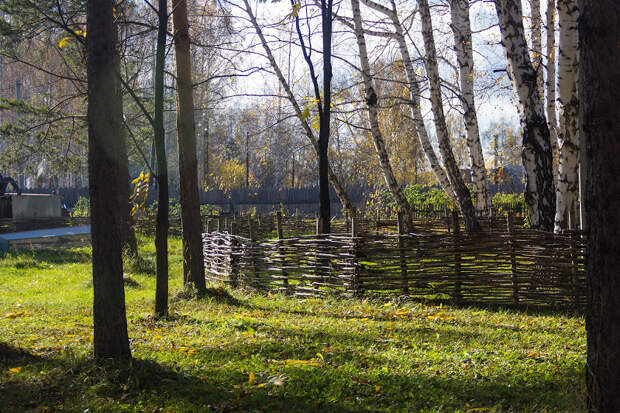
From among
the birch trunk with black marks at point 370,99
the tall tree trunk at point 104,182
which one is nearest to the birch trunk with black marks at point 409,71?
the birch trunk with black marks at point 370,99

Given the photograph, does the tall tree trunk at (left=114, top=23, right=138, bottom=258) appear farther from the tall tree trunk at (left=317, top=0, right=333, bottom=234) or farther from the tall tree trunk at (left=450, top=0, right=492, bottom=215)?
the tall tree trunk at (left=450, top=0, right=492, bottom=215)

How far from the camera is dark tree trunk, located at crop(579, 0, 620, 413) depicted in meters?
2.74

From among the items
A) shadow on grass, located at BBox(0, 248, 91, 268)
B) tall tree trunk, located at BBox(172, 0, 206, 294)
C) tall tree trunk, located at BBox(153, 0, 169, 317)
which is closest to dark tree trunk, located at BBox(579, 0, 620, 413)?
tall tree trunk, located at BBox(153, 0, 169, 317)

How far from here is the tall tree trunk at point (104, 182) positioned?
170 inches

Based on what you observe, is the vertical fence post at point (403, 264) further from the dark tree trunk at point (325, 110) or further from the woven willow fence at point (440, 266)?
the dark tree trunk at point (325, 110)

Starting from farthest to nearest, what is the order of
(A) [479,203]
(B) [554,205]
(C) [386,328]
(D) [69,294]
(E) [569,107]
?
1. (A) [479,203]
2. (D) [69,294]
3. (B) [554,205]
4. (E) [569,107]
5. (C) [386,328]

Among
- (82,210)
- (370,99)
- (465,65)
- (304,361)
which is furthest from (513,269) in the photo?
(82,210)

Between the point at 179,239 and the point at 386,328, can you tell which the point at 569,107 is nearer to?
the point at 386,328

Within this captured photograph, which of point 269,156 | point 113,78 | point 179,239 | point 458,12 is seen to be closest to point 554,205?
point 458,12

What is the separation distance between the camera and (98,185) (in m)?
4.30

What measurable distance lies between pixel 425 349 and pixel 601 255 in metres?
2.74

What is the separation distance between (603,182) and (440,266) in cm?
551

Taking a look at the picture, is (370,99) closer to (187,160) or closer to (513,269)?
(187,160)

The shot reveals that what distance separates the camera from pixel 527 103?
805 cm
